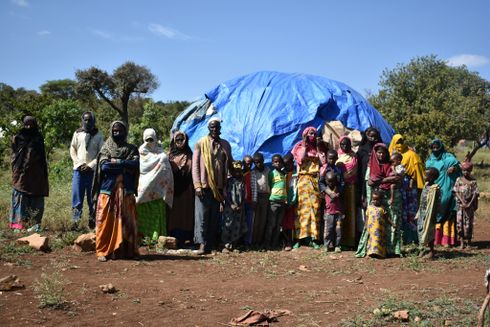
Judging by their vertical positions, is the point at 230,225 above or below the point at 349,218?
below

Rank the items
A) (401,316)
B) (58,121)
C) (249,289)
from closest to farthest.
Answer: (401,316) < (249,289) < (58,121)

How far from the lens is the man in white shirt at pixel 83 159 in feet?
26.4

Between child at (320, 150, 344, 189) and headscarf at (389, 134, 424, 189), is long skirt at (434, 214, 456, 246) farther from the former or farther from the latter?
child at (320, 150, 344, 189)

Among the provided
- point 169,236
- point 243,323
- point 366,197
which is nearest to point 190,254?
point 169,236

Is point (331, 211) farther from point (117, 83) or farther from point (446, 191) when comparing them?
point (117, 83)

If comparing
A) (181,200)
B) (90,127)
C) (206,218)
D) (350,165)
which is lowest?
(206,218)

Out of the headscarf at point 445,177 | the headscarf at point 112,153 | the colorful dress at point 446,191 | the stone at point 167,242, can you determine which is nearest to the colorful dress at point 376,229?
the colorful dress at point 446,191

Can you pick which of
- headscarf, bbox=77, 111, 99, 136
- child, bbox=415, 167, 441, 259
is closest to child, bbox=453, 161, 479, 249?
child, bbox=415, 167, 441, 259

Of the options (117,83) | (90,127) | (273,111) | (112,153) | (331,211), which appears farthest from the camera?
(117,83)

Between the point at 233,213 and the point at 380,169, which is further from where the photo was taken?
the point at 233,213

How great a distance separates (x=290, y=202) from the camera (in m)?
7.97

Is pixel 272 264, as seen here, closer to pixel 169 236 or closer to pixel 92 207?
pixel 169 236

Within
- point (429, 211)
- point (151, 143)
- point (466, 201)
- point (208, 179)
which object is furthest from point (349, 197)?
point (151, 143)

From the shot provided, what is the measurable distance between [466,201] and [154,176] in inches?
188
